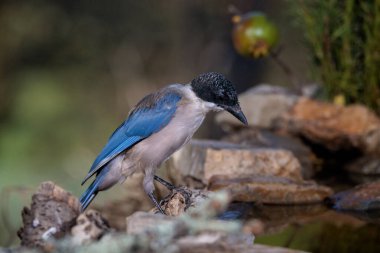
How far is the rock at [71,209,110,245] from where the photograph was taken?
8.40 ft

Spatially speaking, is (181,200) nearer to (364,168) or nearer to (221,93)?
(221,93)

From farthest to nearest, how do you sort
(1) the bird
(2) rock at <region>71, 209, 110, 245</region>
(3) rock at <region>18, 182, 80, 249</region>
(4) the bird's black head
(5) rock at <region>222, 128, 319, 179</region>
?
(5) rock at <region>222, 128, 319, 179</region> < (1) the bird < (4) the bird's black head < (3) rock at <region>18, 182, 80, 249</region> < (2) rock at <region>71, 209, 110, 245</region>

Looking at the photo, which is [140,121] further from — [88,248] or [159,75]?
[159,75]

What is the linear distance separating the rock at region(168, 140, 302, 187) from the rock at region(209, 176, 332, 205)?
0.22 m

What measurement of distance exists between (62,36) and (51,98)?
1036mm

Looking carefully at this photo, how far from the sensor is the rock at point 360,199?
437 cm

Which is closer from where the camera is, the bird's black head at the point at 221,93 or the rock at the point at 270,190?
the bird's black head at the point at 221,93

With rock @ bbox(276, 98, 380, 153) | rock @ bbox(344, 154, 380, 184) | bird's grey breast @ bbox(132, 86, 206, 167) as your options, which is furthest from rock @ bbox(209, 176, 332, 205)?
rock @ bbox(276, 98, 380, 153)

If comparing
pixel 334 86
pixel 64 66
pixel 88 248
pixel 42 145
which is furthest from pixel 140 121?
pixel 64 66

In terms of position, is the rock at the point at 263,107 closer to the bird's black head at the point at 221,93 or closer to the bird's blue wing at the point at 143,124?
the bird's blue wing at the point at 143,124

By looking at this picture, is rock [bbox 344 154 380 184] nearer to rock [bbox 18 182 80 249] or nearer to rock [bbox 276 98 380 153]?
rock [bbox 276 98 380 153]

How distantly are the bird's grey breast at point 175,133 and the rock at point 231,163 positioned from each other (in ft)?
2.73

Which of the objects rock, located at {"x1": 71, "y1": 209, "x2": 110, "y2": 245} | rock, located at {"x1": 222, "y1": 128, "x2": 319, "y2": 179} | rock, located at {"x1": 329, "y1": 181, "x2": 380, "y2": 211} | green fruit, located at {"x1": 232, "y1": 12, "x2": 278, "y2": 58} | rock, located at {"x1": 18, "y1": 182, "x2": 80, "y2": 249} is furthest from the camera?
green fruit, located at {"x1": 232, "y1": 12, "x2": 278, "y2": 58}

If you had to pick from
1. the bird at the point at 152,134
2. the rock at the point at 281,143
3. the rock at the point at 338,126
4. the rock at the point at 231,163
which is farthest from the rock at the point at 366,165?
the bird at the point at 152,134
